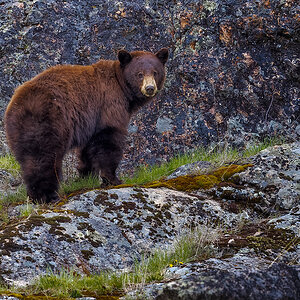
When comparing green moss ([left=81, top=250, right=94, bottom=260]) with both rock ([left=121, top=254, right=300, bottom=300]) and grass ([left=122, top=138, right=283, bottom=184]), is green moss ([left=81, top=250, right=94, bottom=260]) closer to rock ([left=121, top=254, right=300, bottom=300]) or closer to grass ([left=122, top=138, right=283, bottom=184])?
rock ([left=121, top=254, right=300, bottom=300])

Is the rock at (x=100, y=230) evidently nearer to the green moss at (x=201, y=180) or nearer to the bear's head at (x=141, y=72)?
the green moss at (x=201, y=180)

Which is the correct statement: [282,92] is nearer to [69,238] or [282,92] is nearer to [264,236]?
[264,236]

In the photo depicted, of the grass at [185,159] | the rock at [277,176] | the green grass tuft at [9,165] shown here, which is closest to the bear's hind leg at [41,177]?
the green grass tuft at [9,165]

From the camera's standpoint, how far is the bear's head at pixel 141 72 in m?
6.86

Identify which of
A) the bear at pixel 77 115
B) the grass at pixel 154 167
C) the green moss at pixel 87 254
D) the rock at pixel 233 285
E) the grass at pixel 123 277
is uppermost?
the bear at pixel 77 115

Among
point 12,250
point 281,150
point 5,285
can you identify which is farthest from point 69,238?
point 281,150

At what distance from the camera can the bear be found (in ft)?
18.5

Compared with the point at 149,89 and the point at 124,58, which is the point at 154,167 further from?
the point at 124,58

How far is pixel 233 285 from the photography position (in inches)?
109

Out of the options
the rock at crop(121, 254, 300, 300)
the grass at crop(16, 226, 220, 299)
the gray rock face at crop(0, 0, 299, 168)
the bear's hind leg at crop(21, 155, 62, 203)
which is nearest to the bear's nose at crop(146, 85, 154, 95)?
the gray rock face at crop(0, 0, 299, 168)

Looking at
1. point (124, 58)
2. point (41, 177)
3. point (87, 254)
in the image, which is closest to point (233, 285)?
point (87, 254)

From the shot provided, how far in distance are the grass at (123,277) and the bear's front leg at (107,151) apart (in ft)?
9.54

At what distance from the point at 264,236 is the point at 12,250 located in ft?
6.56

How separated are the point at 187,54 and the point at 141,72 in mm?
1565
